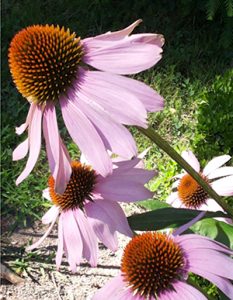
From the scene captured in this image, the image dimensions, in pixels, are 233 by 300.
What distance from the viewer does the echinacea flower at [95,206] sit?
2.78ft

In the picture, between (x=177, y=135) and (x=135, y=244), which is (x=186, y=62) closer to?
(x=177, y=135)

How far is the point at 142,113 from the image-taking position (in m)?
0.69

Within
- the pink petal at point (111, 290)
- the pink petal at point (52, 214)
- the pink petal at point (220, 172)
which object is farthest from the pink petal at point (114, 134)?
the pink petal at point (220, 172)

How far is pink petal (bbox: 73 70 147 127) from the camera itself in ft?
2.28

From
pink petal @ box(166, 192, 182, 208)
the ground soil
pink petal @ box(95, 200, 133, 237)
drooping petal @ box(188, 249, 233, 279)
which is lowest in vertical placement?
the ground soil

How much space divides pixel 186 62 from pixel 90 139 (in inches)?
82.8

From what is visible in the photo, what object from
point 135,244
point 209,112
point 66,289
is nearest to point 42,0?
A: point 209,112

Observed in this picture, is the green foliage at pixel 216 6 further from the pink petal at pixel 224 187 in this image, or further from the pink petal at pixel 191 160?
the pink petal at pixel 224 187

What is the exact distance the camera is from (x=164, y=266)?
0.80 metres

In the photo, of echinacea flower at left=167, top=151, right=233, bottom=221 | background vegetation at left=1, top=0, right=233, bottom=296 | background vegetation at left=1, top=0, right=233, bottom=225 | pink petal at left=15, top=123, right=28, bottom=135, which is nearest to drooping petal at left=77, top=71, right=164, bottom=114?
pink petal at left=15, top=123, right=28, bottom=135

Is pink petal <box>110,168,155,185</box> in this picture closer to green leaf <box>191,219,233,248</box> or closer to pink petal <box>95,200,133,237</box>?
pink petal <box>95,200,133,237</box>

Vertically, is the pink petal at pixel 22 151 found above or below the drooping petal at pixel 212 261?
above

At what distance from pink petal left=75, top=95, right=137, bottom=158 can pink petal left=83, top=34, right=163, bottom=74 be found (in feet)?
0.20

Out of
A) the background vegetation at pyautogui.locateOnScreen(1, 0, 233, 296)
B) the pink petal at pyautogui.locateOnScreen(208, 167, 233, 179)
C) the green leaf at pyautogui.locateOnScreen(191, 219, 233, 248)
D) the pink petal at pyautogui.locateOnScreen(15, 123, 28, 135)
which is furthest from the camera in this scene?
the background vegetation at pyautogui.locateOnScreen(1, 0, 233, 296)
